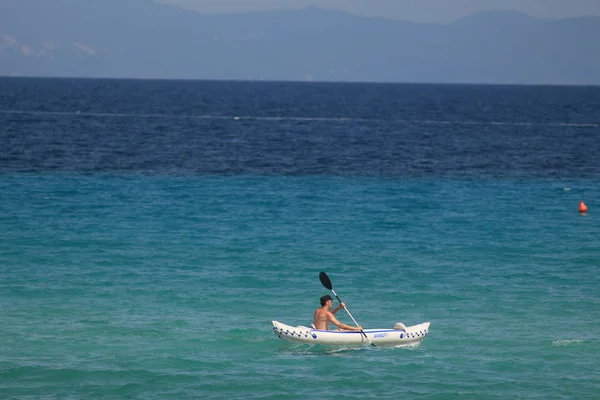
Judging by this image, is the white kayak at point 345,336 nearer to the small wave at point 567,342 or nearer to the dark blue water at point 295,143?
the small wave at point 567,342

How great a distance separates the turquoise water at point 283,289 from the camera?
2206cm

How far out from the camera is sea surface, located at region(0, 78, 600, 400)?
22281 millimetres

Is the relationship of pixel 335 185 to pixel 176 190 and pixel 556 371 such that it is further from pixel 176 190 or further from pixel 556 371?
pixel 556 371

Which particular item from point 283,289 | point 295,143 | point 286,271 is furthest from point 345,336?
point 295,143

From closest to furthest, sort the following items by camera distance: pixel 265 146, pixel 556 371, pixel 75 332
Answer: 1. pixel 556 371
2. pixel 75 332
3. pixel 265 146

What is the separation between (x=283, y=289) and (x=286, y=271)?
2.64m

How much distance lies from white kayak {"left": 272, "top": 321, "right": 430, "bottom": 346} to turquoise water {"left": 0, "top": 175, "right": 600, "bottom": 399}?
309mm

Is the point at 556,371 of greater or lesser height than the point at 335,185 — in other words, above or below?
below

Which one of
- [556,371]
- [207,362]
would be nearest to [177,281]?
[207,362]

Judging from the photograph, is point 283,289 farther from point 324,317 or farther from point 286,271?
point 324,317

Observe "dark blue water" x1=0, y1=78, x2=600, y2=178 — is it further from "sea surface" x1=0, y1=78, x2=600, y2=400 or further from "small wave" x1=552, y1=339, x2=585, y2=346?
"small wave" x1=552, y1=339, x2=585, y2=346

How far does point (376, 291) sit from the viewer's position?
3067 cm

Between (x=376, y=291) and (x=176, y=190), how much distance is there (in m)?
24.5

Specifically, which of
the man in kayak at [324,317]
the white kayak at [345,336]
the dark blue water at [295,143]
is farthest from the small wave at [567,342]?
the dark blue water at [295,143]
